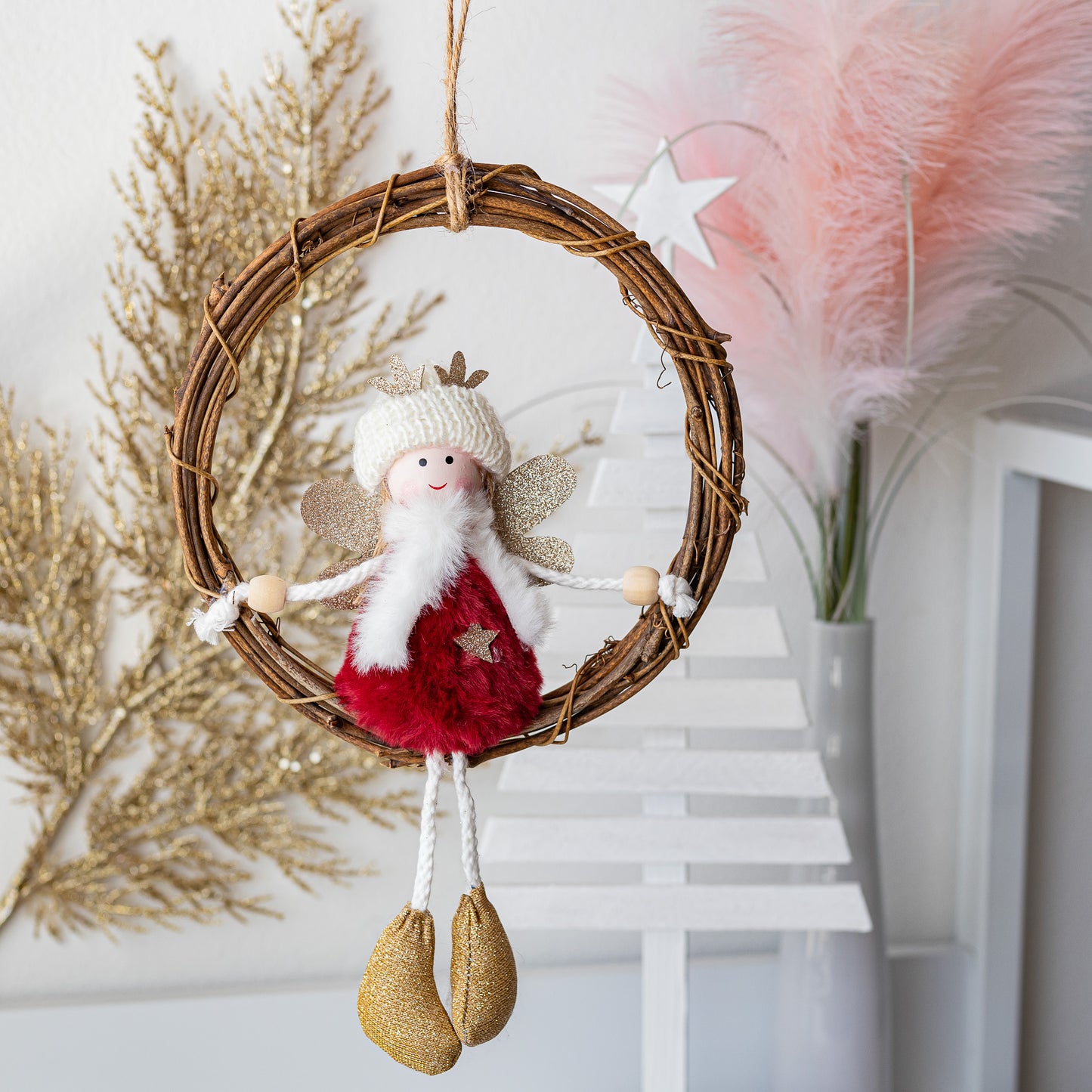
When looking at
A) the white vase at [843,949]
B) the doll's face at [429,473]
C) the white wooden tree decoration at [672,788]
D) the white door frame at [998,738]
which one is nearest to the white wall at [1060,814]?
the white door frame at [998,738]

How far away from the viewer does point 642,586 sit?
1.69 ft

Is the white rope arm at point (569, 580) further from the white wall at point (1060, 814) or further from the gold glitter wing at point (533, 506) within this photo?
the white wall at point (1060, 814)

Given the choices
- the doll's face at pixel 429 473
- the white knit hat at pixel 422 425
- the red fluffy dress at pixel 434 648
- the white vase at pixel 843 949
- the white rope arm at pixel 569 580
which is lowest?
the white vase at pixel 843 949

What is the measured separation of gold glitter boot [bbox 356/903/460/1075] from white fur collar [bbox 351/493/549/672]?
130mm

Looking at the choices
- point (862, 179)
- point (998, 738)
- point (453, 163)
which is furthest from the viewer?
point (998, 738)

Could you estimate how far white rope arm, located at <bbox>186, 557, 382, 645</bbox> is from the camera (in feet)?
1.68

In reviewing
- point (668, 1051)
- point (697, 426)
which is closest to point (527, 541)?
point (697, 426)

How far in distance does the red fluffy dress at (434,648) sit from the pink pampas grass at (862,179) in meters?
0.39

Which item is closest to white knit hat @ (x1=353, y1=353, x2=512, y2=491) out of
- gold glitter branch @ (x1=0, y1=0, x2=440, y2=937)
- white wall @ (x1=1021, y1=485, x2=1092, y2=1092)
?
gold glitter branch @ (x1=0, y1=0, x2=440, y2=937)

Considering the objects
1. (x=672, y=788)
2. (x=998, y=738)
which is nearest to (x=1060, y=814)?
(x=998, y=738)

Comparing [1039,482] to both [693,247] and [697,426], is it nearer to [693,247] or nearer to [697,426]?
[693,247]

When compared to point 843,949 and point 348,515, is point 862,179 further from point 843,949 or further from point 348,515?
point 843,949

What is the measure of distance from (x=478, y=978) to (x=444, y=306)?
63 centimetres

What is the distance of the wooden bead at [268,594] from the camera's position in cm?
50
